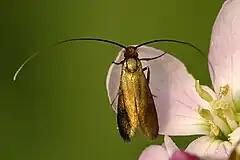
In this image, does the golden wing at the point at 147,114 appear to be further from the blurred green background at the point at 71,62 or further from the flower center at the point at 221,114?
the blurred green background at the point at 71,62

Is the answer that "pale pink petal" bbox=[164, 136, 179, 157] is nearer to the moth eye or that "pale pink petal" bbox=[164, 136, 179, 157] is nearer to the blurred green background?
the moth eye

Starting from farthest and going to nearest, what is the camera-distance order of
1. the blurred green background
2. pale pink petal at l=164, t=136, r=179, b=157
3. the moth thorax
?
the blurred green background < the moth thorax < pale pink petal at l=164, t=136, r=179, b=157

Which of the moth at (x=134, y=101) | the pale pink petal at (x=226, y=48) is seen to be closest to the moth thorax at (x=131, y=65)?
the moth at (x=134, y=101)

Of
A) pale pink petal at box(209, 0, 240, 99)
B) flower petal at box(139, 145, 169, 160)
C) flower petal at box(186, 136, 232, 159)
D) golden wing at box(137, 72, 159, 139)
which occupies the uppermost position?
pale pink petal at box(209, 0, 240, 99)

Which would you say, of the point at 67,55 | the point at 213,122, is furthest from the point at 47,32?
the point at 213,122

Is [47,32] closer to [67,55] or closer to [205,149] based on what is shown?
[67,55]

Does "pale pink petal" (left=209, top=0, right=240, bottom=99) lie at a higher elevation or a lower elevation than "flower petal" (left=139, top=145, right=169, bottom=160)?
higher

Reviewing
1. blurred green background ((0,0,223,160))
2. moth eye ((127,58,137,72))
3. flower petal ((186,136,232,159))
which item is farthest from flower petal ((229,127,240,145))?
blurred green background ((0,0,223,160))
